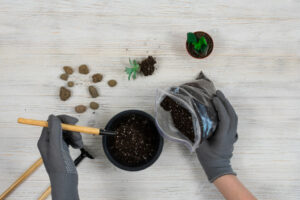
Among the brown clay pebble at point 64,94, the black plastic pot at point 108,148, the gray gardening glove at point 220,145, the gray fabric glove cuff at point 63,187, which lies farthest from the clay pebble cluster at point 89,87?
the gray gardening glove at point 220,145

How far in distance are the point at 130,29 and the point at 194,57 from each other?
22cm

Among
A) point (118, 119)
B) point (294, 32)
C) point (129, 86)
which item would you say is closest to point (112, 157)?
point (118, 119)

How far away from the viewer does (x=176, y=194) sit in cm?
73

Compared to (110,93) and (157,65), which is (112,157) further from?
(157,65)

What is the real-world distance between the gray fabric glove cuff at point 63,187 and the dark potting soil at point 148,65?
0.35m

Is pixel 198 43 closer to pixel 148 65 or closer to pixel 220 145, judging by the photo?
pixel 148 65

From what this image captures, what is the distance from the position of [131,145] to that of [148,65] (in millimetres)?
241

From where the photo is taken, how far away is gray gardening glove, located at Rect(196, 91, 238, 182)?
63 cm

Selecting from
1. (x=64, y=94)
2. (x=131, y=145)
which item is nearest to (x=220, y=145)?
(x=131, y=145)

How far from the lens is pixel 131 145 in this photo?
67 centimetres

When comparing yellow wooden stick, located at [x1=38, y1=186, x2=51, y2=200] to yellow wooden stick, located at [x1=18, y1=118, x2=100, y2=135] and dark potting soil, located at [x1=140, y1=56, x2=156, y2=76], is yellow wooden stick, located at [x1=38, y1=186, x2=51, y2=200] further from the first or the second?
dark potting soil, located at [x1=140, y1=56, x2=156, y2=76]

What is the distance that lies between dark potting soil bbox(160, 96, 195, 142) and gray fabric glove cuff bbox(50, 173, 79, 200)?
0.99 feet

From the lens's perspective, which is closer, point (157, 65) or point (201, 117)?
point (201, 117)

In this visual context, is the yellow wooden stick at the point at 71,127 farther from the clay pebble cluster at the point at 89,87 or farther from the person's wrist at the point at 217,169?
the person's wrist at the point at 217,169
